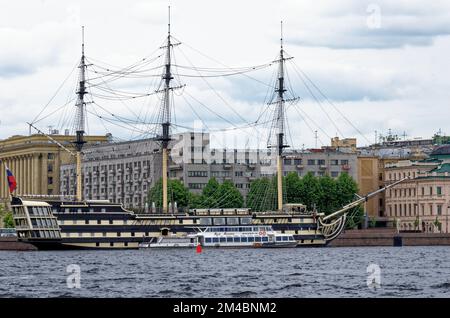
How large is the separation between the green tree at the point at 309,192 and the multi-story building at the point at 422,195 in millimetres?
16047

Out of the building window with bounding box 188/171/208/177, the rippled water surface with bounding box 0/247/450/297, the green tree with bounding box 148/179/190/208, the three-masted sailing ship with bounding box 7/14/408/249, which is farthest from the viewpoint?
the building window with bounding box 188/171/208/177

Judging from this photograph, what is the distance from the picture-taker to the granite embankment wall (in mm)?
129875

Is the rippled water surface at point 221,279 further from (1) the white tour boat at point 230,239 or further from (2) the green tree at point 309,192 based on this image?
(2) the green tree at point 309,192

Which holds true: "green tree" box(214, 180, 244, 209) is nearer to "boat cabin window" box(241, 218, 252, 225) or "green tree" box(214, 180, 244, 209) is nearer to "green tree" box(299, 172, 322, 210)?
"green tree" box(299, 172, 322, 210)

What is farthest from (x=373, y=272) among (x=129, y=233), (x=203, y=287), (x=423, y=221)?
(x=423, y=221)

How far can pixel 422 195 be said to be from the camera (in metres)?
169

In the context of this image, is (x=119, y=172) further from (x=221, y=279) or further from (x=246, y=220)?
(x=221, y=279)

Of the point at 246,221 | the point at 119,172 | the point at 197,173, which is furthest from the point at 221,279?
the point at 119,172

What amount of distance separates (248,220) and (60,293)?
240 feet

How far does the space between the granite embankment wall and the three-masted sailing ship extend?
2.95 metres

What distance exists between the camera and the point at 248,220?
386 feet

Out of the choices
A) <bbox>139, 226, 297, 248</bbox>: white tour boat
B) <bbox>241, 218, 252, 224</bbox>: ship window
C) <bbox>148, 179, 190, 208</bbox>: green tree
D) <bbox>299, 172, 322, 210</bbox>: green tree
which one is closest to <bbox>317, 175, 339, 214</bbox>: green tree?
<bbox>299, 172, 322, 210</bbox>: green tree
